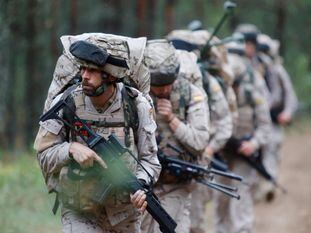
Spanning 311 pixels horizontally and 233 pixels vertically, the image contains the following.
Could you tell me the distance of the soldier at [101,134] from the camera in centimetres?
668

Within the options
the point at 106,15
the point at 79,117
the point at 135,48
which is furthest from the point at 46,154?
the point at 106,15

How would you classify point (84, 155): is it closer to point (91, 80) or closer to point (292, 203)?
point (91, 80)

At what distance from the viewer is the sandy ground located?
48.0 ft

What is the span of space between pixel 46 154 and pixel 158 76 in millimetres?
2044

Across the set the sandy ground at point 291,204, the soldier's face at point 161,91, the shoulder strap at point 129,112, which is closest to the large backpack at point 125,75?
the shoulder strap at point 129,112

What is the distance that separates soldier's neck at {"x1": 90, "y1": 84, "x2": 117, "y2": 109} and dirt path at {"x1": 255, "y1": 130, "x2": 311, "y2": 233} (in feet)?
25.1

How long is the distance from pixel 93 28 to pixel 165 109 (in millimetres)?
22601

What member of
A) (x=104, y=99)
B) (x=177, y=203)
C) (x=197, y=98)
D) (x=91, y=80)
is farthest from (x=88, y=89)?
(x=177, y=203)

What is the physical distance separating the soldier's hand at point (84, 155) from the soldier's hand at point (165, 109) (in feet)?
6.79

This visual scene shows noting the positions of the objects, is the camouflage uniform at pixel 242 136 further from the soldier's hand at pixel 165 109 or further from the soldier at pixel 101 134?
the soldier at pixel 101 134

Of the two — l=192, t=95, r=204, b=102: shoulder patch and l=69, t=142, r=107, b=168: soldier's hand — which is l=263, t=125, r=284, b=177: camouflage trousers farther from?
l=69, t=142, r=107, b=168: soldier's hand

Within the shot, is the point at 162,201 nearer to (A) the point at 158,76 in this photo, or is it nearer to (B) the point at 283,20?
(A) the point at 158,76

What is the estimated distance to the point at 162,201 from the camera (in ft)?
29.4

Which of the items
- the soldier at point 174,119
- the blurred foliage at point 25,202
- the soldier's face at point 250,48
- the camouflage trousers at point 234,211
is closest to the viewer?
the soldier at point 174,119
